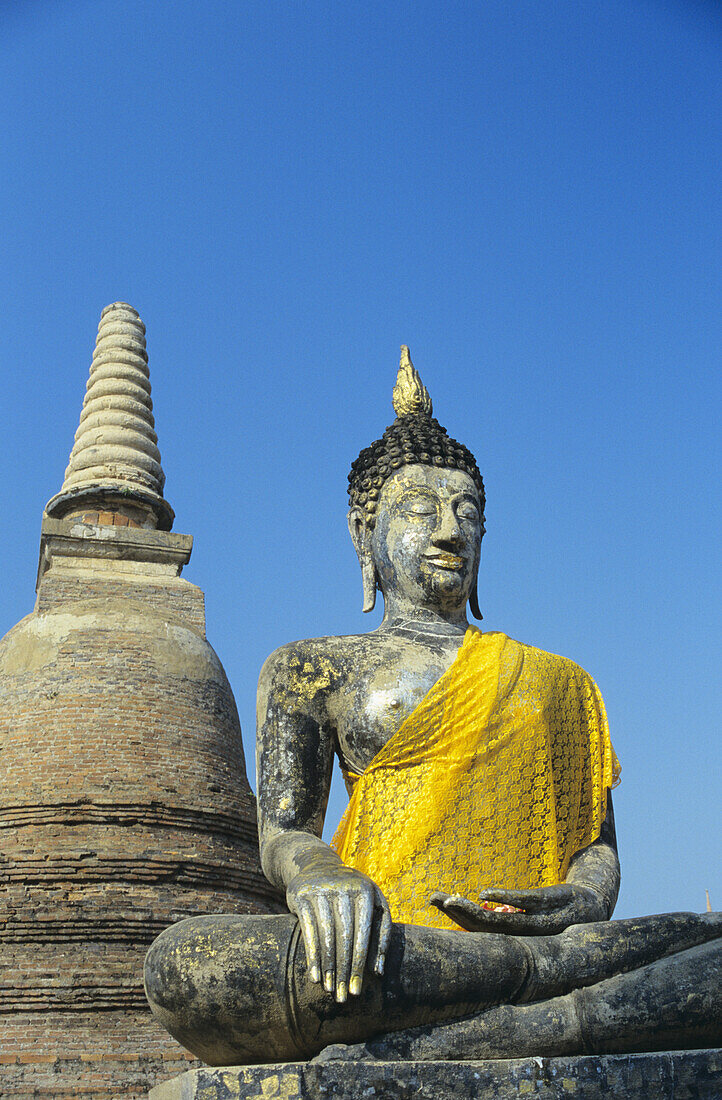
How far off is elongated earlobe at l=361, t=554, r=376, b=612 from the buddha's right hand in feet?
6.40

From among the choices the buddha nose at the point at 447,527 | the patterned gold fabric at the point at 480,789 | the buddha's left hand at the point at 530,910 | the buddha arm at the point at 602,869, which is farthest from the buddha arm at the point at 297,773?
the buddha arm at the point at 602,869

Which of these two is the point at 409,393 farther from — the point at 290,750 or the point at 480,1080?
the point at 480,1080

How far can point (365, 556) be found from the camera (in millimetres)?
5188

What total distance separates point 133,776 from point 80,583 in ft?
11.0

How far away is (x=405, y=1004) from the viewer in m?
3.19

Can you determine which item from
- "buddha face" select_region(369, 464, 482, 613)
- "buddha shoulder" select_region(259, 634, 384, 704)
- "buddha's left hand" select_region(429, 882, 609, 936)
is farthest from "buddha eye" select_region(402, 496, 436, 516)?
"buddha's left hand" select_region(429, 882, 609, 936)

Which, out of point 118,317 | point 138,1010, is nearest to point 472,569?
point 138,1010

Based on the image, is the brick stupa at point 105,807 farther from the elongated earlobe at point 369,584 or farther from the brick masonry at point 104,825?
the elongated earlobe at point 369,584

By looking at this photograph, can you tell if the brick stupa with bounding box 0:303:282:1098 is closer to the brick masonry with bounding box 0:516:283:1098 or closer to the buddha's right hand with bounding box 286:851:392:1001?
the brick masonry with bounding box 0:516:283:1098

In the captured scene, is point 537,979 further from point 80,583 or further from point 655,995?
point 80,583

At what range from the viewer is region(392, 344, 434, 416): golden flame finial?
5.46m

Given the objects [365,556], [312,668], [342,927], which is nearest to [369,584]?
[365,556]

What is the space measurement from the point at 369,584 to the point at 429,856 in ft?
4.97

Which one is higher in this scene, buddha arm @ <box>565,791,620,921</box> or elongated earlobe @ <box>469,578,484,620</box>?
elongated earlobe @ <box>469,578,484,620</box>
